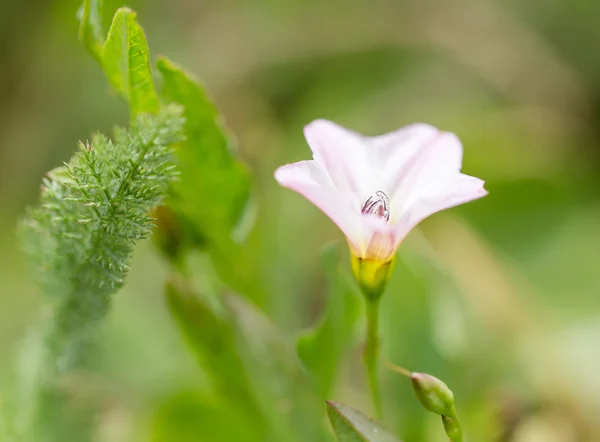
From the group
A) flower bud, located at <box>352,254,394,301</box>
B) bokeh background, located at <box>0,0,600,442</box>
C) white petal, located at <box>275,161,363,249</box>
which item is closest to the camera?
white petal, located at <box>275,161,363,249</box>

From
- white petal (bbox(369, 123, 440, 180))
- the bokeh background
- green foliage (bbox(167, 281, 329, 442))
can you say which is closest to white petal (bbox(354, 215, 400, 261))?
white petal (bbox(369, 123, 440, 180))

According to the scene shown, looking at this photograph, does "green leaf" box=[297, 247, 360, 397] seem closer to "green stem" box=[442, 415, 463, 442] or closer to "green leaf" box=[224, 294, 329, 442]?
"green leaf" box=[224, 294, 329, 442]

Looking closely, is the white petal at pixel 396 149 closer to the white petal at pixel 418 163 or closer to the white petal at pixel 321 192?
the white petal at pixel 418 163

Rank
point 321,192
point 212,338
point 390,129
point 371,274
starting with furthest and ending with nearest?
point 390,129 → point 212,338 → point 371,274 → point 321,192

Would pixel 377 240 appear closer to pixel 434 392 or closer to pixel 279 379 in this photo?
pixel 434 392

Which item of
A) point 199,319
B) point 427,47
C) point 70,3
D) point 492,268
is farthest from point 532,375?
point 70,3

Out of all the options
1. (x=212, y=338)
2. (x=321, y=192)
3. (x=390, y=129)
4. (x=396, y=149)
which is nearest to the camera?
(x=321, y=192)

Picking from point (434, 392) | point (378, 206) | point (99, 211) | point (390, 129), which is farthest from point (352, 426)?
point (390, 129)
